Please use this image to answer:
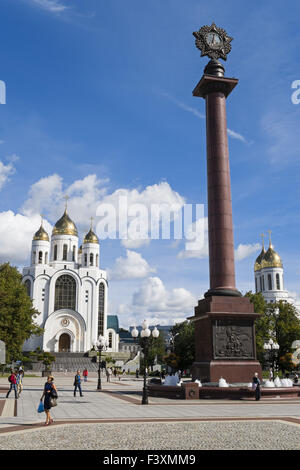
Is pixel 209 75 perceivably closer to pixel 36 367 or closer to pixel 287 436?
pixel 287 436

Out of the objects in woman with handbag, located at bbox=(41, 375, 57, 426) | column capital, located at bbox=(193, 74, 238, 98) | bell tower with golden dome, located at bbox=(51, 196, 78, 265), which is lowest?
woman with handbag, located at bbox=(41, 375, 57, 426)

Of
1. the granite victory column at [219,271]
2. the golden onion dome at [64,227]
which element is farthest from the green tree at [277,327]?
the golden onion dome at [64,227]

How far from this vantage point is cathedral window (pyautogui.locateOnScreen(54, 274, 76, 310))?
79.7 metres

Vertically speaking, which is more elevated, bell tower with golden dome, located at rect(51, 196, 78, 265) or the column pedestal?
bell tower with golden dome, located at rect(51, 196, 78, 265)

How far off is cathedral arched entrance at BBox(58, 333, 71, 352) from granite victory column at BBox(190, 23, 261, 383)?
190 feet

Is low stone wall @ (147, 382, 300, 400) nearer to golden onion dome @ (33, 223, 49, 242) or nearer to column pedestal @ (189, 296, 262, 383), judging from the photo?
column pedestal @ (189, 296, 262, 383)

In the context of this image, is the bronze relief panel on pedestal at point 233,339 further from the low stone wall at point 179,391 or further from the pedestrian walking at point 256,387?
the low stone wall at point 179,391

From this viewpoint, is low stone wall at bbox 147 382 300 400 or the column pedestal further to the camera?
the column pedestal

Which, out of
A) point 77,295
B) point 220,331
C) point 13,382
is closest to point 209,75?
point 220,331

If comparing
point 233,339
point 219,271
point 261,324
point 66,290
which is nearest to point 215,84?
point 219,271

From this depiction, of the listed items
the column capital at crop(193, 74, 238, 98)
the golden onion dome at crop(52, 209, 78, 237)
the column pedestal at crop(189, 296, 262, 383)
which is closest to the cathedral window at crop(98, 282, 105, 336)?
the golden onion dome at crop(52, 209, 78, 237)

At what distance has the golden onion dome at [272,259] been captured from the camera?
90250 millimetres
